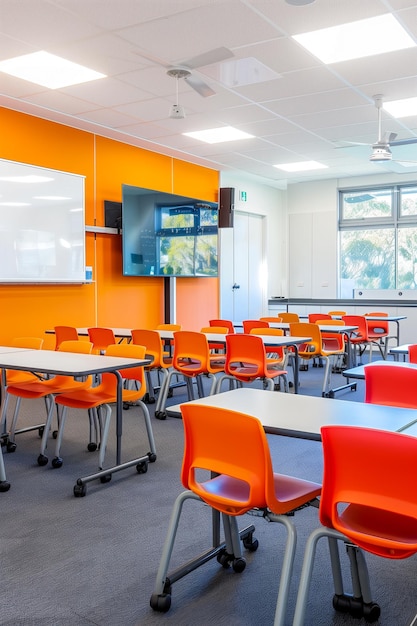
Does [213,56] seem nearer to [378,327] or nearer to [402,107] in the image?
[402,107]

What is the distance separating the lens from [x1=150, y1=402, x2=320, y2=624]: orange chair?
1.92 meters

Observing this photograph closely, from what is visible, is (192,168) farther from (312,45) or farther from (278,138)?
(312,45)

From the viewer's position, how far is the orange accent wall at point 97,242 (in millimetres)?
6756

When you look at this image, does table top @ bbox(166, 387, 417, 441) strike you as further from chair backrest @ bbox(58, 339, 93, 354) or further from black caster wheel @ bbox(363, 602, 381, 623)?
chair backrest @ bbox(58, 339, 93, 354)

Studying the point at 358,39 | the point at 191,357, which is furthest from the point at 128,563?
the point at 358,39

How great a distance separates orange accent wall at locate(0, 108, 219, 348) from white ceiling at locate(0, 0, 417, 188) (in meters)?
0.23

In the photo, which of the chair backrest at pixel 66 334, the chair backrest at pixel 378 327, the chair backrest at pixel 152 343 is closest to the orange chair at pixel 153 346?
the chair backrest at pixel 152 343

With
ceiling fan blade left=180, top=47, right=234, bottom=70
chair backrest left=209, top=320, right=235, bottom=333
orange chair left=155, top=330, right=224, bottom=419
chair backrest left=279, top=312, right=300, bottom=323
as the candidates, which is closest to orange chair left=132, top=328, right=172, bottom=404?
orange chair left=155, top=330, right=224, bottom=419

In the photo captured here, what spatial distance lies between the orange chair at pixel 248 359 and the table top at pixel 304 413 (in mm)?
2222

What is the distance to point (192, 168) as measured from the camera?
9656mm

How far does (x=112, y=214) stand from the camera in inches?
314

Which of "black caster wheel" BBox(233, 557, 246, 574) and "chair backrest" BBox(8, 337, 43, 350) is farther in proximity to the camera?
→ "chair backrest" BBox(8, 337, 43, 350)

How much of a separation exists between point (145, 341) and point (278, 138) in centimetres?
392

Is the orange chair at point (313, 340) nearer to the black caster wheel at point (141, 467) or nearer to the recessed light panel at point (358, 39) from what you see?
the recessed light panel at point (358, 39)
